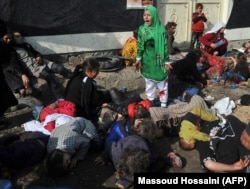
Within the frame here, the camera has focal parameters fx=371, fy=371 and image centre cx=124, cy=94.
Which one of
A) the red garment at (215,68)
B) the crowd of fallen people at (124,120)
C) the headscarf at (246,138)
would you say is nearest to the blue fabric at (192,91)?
the crowd of fallen people at (124,120)

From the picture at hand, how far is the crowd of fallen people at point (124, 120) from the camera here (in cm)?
401

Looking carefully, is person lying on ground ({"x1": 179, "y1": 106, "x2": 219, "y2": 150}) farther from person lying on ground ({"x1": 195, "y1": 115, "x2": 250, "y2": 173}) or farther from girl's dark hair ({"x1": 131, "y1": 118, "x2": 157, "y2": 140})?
girl's dark hair ({"x1": 131, "y1": 118, "x2": 157, "y2": 140})

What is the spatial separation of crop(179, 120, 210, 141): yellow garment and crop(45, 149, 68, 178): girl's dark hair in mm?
1616

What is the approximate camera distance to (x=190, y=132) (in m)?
4.76

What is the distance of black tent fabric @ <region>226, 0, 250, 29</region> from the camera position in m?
10.8

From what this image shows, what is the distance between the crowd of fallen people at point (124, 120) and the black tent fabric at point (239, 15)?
3530 millimetres

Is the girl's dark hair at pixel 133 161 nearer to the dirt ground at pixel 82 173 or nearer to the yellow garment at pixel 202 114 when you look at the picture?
the dirt ground at pixel 82 173

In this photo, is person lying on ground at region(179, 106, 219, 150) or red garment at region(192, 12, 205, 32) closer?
person lying on ground at region(179, 106, 219, 150)

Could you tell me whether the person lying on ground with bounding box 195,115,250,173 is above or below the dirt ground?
above

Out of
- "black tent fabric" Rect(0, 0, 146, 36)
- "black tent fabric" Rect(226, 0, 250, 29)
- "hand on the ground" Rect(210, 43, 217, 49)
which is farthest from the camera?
"black tent fabric" Rect(226, 0, 250, 29)

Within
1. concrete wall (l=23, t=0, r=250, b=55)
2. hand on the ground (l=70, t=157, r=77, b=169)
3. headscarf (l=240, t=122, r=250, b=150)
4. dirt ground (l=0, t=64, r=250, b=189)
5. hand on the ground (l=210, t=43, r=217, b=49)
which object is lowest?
dirt ground (l=0, t=64, r=250, b=189)

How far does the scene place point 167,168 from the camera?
4.45m

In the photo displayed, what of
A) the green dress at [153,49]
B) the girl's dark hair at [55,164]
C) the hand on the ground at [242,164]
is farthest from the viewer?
the green dress at [153,49]

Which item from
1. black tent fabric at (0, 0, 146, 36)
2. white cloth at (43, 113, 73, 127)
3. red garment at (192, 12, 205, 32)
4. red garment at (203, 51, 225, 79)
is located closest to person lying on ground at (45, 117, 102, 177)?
white cloth at (43, 113, 73, 127)
